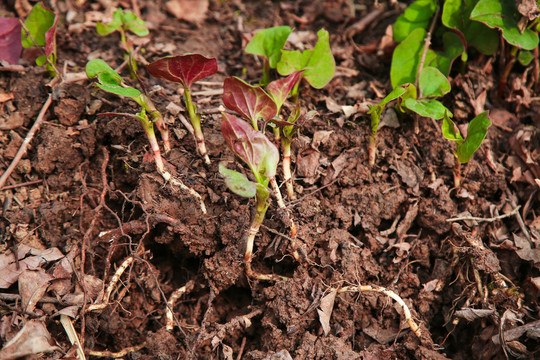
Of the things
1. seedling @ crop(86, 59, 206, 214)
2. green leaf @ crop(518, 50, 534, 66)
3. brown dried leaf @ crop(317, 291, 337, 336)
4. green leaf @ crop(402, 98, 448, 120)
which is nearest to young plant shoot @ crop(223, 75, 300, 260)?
brown dried leaf @ crop(317, 291, 337, 336)

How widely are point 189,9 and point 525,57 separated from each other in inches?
83.3

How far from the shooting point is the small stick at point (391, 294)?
175 cm

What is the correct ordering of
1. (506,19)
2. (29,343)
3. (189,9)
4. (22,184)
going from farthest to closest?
1. (189,9)
2. (506,19)
3. (22,184)
4. (29,343)

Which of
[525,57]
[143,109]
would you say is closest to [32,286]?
[143,109]

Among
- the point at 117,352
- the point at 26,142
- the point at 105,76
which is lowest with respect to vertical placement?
the point at 117,352

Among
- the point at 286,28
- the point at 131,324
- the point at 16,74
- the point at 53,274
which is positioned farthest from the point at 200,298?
the point at 16,74

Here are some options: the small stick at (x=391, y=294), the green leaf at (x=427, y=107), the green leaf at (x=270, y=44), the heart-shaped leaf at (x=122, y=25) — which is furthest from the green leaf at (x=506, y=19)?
the heart-shaped leaf at (x=122, y=25)

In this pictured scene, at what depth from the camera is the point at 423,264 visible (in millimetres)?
1966

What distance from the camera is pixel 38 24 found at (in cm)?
217

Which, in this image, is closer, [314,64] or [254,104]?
[254,104]

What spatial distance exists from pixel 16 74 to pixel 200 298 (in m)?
1.59

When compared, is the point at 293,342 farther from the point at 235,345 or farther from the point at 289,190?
the point at 289,190

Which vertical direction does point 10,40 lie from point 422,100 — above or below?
above

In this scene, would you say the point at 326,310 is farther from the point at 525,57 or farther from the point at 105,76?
the point at 525,57
